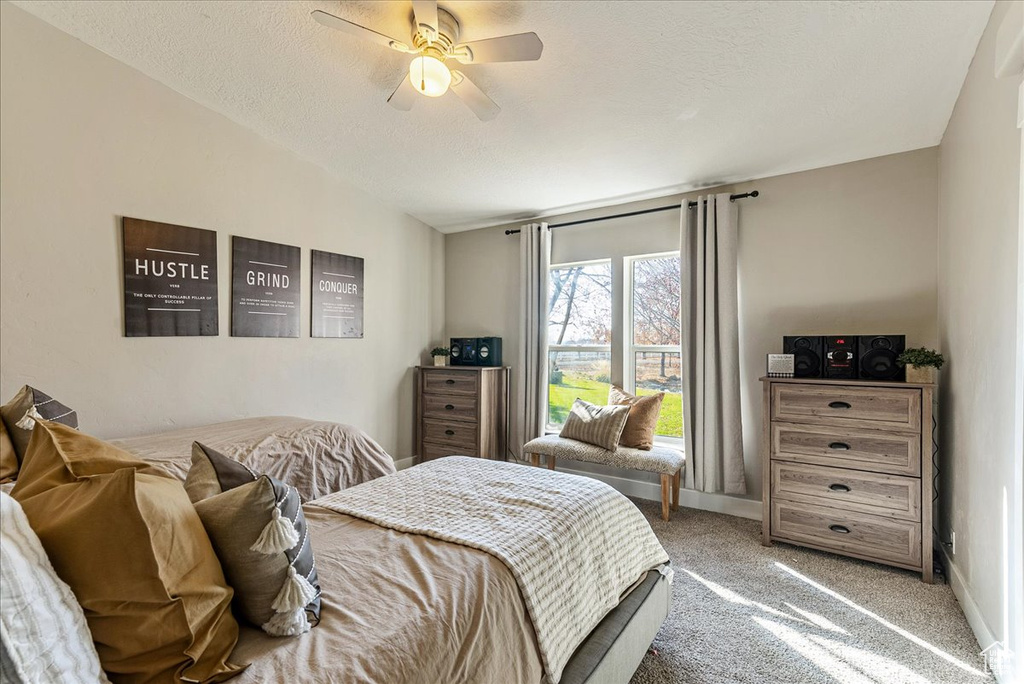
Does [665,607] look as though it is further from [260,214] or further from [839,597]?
[260,214]

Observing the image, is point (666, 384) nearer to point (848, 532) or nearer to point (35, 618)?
point (848, 532)

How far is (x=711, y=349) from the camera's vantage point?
3.38 m

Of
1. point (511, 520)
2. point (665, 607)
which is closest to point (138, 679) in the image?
point (511, 520)

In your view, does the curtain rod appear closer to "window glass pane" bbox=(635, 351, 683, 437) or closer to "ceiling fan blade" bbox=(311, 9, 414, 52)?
"window glass pane" bbox=(635, 351, 683, 437)

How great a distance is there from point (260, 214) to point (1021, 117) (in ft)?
12.7

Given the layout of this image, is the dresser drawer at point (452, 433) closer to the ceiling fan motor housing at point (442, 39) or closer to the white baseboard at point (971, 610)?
the ceiling fan motor housing at point (442, 39)

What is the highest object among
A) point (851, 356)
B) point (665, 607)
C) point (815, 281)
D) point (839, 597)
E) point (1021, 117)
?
point (1021, 117)

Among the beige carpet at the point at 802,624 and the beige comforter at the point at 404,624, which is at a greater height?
the beige comforter at the point at 404,624

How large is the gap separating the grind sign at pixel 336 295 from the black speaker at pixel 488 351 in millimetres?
1064

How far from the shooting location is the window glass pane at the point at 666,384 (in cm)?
378

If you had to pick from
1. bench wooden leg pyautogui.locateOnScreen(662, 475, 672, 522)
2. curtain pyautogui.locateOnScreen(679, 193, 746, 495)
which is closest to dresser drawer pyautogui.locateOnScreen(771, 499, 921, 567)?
curtain pyautogui.locateOnScreen(679, 193, 746, 495)

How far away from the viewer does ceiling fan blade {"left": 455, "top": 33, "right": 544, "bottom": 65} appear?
1.89 meters

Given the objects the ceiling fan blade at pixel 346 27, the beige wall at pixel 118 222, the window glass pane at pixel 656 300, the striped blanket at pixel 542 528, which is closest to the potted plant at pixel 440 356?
the beige wall at pixel 118 222

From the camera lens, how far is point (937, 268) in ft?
9.26
